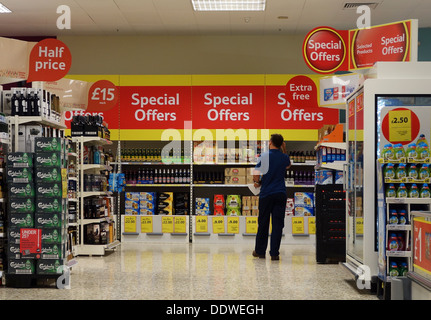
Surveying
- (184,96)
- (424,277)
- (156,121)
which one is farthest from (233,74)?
(424,277)

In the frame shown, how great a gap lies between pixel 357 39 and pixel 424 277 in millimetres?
3596

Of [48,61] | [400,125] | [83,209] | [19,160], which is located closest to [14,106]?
[19,160]

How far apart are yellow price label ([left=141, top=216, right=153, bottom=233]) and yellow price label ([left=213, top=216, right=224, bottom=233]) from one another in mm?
1179

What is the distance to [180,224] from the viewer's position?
401 inches

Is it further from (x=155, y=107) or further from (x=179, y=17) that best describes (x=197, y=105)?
(x=179, y=17)

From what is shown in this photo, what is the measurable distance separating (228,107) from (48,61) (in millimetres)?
4281

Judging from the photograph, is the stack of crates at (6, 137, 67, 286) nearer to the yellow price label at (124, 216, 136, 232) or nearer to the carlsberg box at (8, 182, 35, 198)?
the carlsberg box at (8, 182, 35, 198)

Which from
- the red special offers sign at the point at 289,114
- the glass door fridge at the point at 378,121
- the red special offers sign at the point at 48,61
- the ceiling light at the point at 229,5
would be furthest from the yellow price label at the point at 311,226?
the red special offers sign at the point at 48,61

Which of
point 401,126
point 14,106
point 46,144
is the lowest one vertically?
point 46,144

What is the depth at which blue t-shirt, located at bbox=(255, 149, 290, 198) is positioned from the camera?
23.6 feet

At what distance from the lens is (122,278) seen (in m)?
5.79

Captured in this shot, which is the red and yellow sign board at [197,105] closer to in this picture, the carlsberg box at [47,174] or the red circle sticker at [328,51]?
the red circle sticker at [328,51]

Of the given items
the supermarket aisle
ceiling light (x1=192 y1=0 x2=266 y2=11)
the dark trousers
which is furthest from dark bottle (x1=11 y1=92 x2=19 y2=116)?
ceiling light (x1=192 y1=0 x2=266 y2=11)

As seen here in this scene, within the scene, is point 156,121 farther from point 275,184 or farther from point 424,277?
point 424,277
